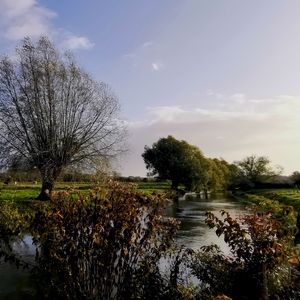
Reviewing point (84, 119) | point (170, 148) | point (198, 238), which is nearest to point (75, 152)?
point (84, 119)

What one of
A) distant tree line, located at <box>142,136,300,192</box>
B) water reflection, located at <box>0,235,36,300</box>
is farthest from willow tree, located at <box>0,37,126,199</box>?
distant tree line, located at <box>142,136,300,192</box>

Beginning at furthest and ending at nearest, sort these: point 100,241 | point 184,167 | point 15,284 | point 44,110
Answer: point 184,167, point 44,110, point 15,284, point 100,241

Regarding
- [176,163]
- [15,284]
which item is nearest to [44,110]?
[15,284]

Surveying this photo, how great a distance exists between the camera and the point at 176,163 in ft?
204

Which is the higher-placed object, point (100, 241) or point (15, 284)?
point (100, 241)

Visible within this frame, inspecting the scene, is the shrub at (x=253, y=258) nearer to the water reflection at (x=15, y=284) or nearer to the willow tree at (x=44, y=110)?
the water reflection at (x=15, y=284)

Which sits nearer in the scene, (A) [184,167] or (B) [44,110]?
(B) [44,110]

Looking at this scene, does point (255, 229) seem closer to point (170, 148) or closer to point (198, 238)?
point (198, 238)

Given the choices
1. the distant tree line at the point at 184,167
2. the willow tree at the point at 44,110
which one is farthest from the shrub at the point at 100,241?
the distant tree line at the point at 184,167

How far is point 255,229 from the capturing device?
563cm

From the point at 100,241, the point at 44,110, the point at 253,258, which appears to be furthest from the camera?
the point at 44,110

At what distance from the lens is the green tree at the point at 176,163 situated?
62281mm

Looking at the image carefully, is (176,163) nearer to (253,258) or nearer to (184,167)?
(184,167)

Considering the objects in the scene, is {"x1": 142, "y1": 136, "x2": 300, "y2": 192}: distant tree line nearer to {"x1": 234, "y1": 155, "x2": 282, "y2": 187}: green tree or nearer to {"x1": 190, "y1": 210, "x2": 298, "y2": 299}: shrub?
{"x1": 234, "y1": 155, "x2": 282, "y2": 187}: green tree
